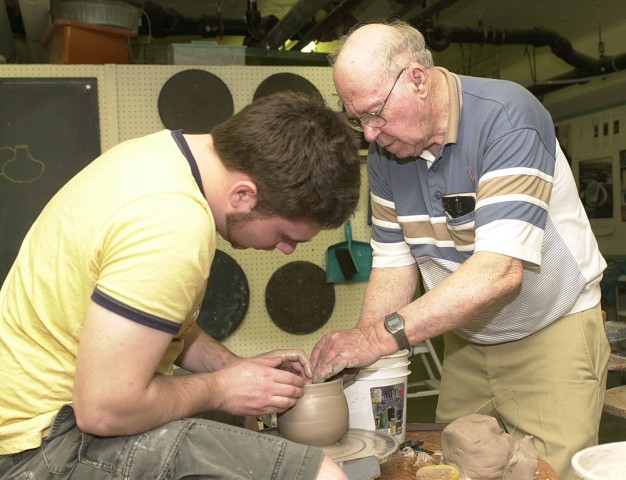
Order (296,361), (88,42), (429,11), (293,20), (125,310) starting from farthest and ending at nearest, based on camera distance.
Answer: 1. (429,11)
2. (293,20)
3. (88,42)
4. (296,361)
5. (125,310)

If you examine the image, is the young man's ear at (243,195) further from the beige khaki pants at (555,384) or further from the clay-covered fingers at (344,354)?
the beige khaki pants at (555,384)

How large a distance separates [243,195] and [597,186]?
789 cm

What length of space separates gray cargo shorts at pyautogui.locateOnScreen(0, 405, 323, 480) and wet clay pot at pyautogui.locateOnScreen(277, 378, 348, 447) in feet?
1.27

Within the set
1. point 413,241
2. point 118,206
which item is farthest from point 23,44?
point 118,206

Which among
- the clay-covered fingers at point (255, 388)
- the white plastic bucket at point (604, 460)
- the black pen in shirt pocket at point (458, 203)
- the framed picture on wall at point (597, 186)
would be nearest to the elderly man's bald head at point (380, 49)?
the black pen in shirt pocket at point (458, 203)

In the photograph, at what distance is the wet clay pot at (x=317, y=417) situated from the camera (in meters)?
1.78

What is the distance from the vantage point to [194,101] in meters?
4.12

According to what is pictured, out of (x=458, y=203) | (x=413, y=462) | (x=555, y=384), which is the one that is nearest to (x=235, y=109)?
(x=458, y=203)

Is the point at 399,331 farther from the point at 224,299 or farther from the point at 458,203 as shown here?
the point at 224,299

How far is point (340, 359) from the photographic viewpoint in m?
1.86

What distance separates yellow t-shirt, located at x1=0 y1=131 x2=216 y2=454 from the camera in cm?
125

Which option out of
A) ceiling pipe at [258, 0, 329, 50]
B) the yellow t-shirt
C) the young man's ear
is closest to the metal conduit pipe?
ceiling pipe at [258, 0, 329, 50]

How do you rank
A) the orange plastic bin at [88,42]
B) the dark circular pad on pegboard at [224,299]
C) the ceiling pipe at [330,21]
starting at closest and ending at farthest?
the dark circular pad on pegboard at [224,299], the orange plastic bin at [88,42], the ceiling pipe at [330,21]

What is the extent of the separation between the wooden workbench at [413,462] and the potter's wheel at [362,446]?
5cm
